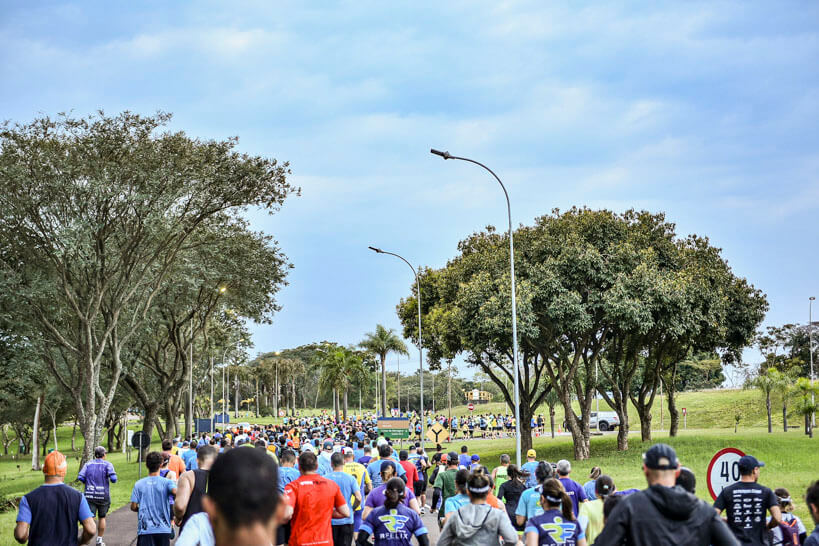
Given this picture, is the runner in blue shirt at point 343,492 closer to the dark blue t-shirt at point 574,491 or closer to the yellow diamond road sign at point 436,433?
the dark blue t-shirt at point 574,491

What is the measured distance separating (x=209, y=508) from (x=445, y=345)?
37.3 metres

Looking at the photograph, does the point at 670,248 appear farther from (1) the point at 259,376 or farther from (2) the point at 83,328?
(1) the point at 259,376

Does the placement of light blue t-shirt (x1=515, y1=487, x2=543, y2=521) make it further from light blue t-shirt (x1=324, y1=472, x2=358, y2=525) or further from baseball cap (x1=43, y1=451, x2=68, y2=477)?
baseball cap (x1=43, y1=451, x2=68, y2=477)

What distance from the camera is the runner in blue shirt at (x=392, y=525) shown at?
7.65 m

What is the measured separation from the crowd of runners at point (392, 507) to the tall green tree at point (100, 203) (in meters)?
16.7

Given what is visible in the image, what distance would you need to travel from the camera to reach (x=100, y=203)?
2725cm

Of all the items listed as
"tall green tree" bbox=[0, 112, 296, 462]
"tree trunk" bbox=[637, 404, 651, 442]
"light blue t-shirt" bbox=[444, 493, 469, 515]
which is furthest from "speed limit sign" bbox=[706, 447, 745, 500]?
"tree trunk" bbox=[637, 404, 651, 442]

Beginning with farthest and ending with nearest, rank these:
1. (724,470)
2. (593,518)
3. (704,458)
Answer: (704,458), (724,470), (593,518)

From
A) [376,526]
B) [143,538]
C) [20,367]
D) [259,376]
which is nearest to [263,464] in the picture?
[376,526]

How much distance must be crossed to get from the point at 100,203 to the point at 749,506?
79.3 feet

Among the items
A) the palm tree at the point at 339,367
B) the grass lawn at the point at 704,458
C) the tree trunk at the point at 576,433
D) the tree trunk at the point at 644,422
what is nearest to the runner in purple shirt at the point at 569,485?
the grass lawn at the point at 704,458

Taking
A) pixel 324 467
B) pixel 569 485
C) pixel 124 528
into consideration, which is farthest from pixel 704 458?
pixel 569 485

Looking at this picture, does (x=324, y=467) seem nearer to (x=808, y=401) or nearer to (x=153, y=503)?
(x=153, y=503)

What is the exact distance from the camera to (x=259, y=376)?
12900 centimetres
